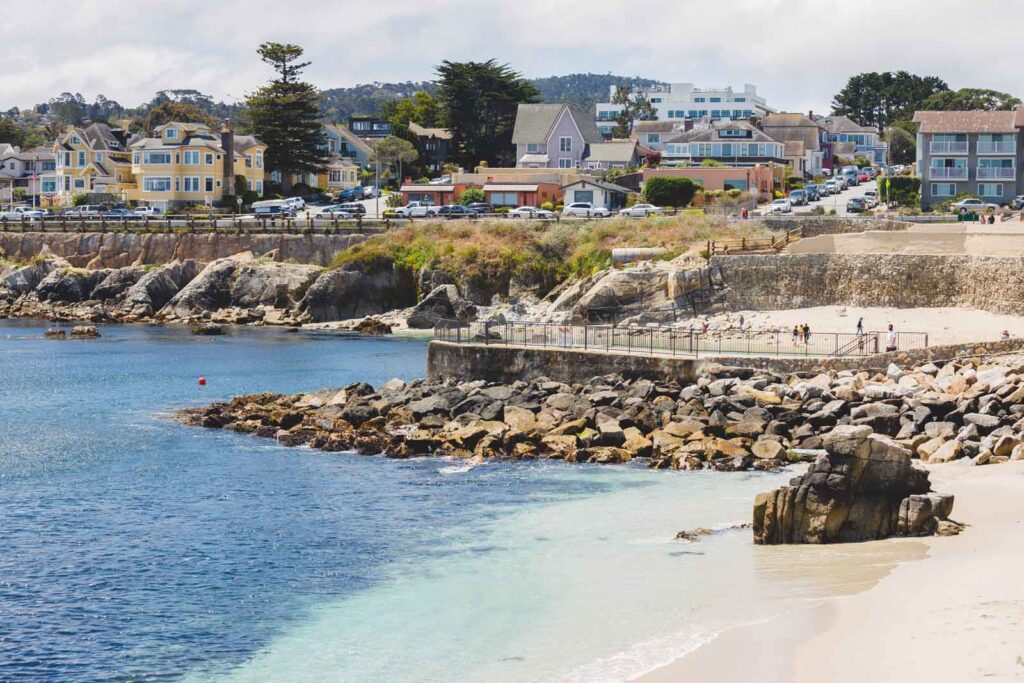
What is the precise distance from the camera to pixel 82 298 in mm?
89250

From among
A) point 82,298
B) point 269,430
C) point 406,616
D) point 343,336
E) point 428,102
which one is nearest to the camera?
point 406,616

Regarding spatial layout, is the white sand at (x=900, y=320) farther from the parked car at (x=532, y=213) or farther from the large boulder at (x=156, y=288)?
the large boulder at (x=156, y=288)

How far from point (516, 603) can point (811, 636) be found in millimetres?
5489

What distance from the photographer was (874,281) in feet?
191

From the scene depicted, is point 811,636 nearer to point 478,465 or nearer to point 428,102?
point 478,465

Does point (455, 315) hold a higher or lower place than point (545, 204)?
lower

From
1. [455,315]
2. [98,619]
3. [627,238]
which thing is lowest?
[98,619]

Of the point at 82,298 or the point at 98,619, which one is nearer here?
the point at 98,619

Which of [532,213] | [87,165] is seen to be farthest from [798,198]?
[87,165]

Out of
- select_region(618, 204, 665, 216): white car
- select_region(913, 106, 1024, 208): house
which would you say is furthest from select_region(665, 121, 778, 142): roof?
select_region(618, 204, 665, 216): white car

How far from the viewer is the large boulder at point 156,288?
85.4 metres

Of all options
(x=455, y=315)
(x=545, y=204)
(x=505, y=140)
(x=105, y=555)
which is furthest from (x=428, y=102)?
(x=105, y=555)

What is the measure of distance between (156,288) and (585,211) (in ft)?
93.1

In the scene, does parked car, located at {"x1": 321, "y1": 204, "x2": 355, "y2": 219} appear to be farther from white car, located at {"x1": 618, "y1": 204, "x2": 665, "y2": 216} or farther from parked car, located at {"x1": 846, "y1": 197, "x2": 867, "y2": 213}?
parked car, located at {"x1": 846, "y1": 197, "x2": 867, "y2": 213}
